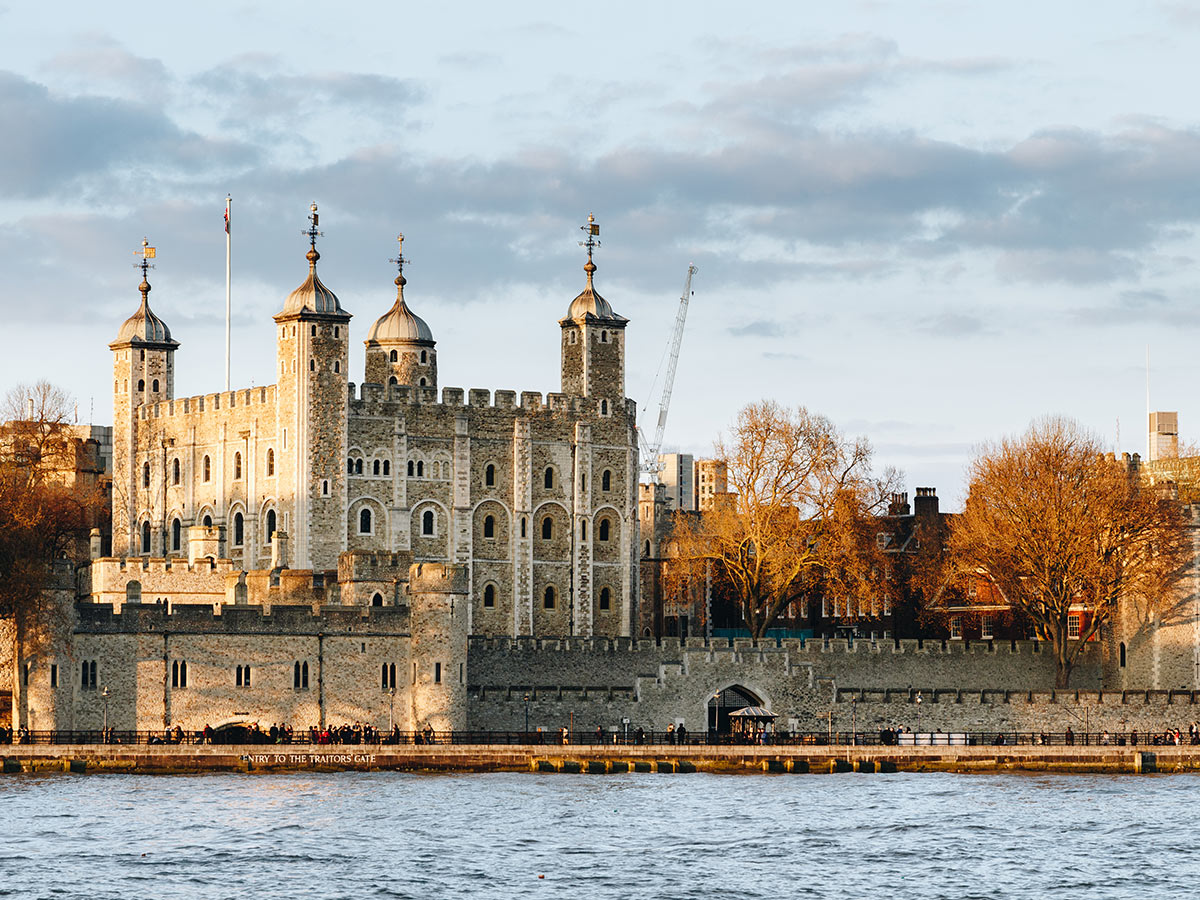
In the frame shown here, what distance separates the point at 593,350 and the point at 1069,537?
79.7ft

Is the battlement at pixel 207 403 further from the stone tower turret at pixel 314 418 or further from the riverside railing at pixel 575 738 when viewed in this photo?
the riverside railing at pixel 575 738

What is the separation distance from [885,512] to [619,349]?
44.0 ft

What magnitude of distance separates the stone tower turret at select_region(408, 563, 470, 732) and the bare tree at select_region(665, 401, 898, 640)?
20235 millimetres

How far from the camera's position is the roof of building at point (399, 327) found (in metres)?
121

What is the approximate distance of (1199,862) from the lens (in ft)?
227

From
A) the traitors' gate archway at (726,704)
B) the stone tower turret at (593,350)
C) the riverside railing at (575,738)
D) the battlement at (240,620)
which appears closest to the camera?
the riverside railing at (575,738)

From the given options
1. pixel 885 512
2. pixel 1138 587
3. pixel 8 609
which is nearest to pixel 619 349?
pixel 885 512

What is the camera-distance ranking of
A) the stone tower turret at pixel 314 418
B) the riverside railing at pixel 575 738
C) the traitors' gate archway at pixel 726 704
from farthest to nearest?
the stone tower turret at pixel 314 418 < the traitors' gate archway at pixel 726 704 < the riverside railing at pixel 575 738

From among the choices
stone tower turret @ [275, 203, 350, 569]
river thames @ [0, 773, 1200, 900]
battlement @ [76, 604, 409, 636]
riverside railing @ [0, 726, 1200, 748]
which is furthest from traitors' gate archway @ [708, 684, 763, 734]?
stone tower turret @ [275, 203, 350, 569]

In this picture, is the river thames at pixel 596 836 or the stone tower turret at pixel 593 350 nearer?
the river thames at pixel 596 836

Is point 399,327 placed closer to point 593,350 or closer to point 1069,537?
point 593,350

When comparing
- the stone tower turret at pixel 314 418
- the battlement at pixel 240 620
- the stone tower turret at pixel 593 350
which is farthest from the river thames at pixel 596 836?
the stone tower turret at pixel 593 350

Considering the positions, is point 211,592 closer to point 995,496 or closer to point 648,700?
point 648,700

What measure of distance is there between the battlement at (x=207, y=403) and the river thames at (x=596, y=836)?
31654 millimetres
